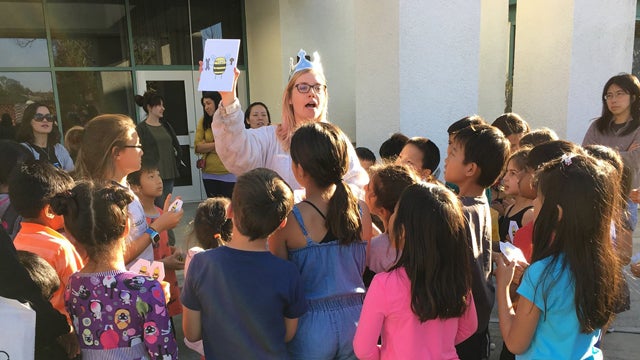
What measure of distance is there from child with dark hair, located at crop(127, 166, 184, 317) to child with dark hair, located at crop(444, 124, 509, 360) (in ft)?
5.86

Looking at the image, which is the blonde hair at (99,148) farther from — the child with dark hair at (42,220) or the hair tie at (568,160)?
the hair tie at (568,160)

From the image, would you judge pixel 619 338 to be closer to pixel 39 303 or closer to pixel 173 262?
pixel 173 262

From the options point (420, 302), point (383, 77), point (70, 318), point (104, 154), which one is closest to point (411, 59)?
point (383, 77)

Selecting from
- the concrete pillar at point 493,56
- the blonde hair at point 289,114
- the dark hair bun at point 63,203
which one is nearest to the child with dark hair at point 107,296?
the dark hair bun at point 63,203

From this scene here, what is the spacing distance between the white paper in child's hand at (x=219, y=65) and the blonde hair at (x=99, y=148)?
27.7 inches

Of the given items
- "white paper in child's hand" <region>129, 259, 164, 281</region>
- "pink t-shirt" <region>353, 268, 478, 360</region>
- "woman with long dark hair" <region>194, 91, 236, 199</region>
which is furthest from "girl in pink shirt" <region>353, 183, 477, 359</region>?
"woman with long dark hair" <region>194, 91, 236, 199</region>

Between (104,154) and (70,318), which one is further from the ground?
(104,154)

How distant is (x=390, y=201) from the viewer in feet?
7.45

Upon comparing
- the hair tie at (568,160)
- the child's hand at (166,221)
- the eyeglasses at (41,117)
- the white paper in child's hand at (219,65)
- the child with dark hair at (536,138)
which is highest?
the white paper in child's hand at (219,65)

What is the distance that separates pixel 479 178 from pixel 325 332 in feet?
3.53

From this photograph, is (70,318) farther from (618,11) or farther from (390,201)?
(618,11)

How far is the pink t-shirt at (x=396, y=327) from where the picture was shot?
1691mm

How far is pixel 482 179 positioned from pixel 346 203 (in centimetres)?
81

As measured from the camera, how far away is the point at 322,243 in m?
1.86
